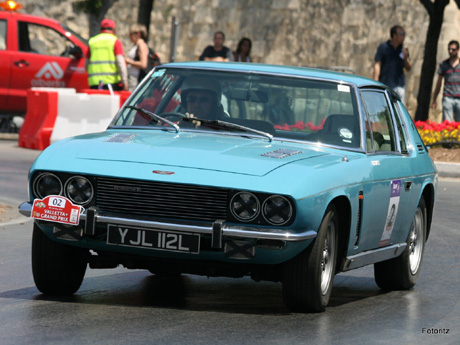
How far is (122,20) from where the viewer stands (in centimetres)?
4069

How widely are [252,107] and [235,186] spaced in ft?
5.13

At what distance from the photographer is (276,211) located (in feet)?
23.3

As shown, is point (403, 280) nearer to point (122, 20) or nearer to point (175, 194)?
point (175, 194)

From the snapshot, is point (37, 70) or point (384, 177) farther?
point (37, 70)

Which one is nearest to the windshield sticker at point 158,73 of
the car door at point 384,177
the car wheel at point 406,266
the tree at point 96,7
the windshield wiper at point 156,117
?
the windshield wiper at point 156,117

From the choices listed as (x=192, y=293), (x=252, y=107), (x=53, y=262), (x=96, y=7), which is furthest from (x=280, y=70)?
(x=96, y=7)

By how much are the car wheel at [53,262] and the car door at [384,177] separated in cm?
176

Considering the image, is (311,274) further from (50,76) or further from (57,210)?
(50,76)

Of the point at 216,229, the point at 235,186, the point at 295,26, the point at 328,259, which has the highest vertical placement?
the point at 235,186

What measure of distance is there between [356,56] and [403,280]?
85.3 feet

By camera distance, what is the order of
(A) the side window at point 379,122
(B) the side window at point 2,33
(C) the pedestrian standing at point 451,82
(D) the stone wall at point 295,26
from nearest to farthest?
(A) the side window at point 379,122
(C) the pedestrian standing at point 451,82
(B) the side window at point 2,33
(D) the stone wall at point 295,26

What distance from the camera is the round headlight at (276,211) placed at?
7.09 meters

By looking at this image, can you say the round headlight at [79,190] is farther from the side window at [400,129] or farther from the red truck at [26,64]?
the red truck at [26,64]

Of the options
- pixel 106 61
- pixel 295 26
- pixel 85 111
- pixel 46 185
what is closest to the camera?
pixel 46 185
